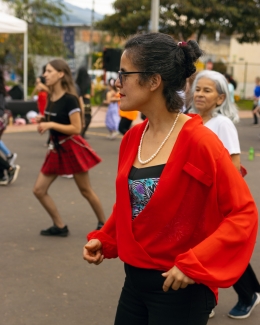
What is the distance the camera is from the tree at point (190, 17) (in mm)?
33875

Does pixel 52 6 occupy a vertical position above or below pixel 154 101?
above

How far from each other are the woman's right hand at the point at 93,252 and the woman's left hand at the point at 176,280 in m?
0.51

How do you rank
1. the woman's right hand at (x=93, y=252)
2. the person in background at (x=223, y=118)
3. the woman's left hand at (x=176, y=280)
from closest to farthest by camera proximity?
1. the woman's left hand at (x=176, y=280)
2. the woman's right hand at (x=93, y=252)
3. the person in background at (x=223, y=118)

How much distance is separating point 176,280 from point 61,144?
4.33 meters

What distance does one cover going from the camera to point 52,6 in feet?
123

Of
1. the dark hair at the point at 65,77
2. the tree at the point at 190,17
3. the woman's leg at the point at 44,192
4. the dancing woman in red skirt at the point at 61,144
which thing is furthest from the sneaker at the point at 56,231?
the tree at the point at 190,17

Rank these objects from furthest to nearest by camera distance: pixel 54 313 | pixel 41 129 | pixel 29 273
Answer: pixel 41 129
pixel 29 273
pixel 54 313

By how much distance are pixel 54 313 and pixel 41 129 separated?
7.53ft

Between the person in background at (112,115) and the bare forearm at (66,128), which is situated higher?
the bare forearm at (66,128)

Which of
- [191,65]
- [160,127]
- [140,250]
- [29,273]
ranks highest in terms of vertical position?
[191,65]

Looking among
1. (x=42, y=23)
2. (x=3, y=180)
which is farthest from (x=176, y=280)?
(x=42, y=23)

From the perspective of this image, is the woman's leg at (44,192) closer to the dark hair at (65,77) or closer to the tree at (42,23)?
the dark hair at (65,77)

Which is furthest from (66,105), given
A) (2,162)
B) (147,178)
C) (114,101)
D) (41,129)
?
(114,101)

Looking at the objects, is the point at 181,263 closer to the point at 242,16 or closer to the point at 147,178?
the point at 147,178
